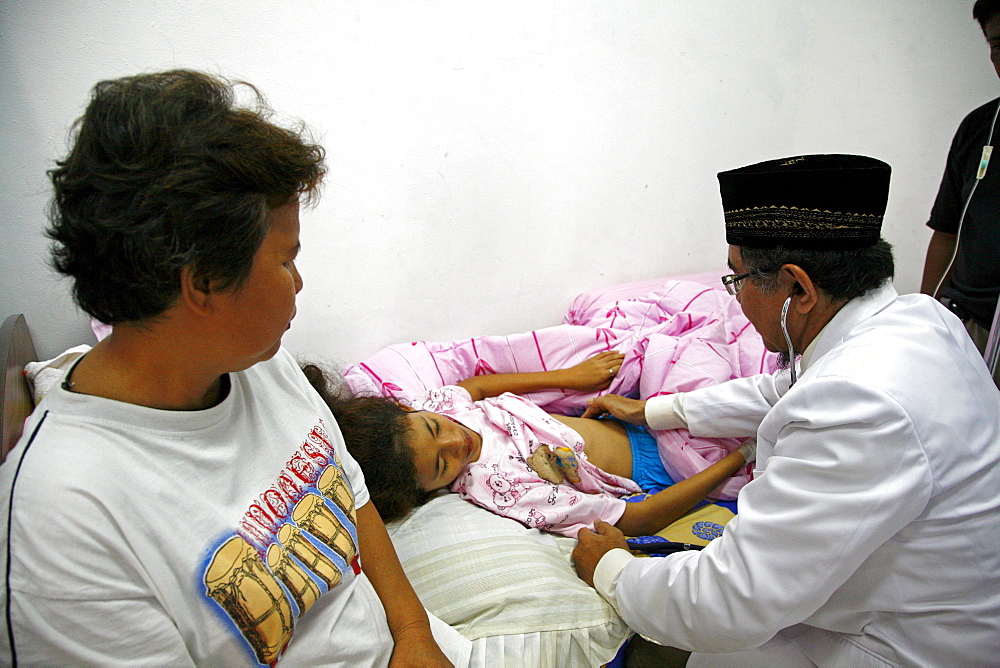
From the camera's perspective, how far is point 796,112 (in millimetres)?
2824

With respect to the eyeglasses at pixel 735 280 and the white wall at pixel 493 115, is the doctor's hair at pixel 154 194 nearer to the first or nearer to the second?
the white wall at pixel 493 115

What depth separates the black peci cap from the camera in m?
1.12

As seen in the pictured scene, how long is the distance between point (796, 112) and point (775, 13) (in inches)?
17.6

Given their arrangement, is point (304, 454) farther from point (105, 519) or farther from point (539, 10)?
point (539, 10)

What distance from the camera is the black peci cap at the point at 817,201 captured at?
1.12m

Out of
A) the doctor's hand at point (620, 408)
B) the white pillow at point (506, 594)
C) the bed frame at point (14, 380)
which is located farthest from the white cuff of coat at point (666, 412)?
the bed frame at point (14, 380)

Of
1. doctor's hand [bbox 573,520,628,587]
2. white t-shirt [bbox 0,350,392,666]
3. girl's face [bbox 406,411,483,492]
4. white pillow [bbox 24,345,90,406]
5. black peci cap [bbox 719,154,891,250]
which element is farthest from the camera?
girl's face [bbox 406,411,483,492]

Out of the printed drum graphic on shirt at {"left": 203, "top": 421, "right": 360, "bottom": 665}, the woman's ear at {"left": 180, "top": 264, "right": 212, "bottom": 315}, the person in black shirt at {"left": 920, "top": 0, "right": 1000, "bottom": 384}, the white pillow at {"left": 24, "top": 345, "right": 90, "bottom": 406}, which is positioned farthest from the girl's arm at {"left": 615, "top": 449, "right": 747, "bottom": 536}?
the white pillow at {"left": 24, "top": 345, "right": 90, "bottom": 406}

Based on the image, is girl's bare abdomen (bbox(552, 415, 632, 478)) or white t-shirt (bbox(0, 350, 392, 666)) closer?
white t-shirt (bbox(0, 350, 392, 666))

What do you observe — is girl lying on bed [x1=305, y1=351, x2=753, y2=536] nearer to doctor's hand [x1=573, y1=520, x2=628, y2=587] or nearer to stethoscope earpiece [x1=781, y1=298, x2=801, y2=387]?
doctor's hand [x1=573, y1=520, x2=628, y2=587]

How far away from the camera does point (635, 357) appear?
6.63 feet

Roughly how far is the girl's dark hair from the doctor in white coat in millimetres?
565

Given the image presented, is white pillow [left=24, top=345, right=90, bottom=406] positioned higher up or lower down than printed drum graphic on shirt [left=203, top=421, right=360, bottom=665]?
higher up

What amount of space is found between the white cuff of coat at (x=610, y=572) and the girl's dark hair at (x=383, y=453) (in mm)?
491
